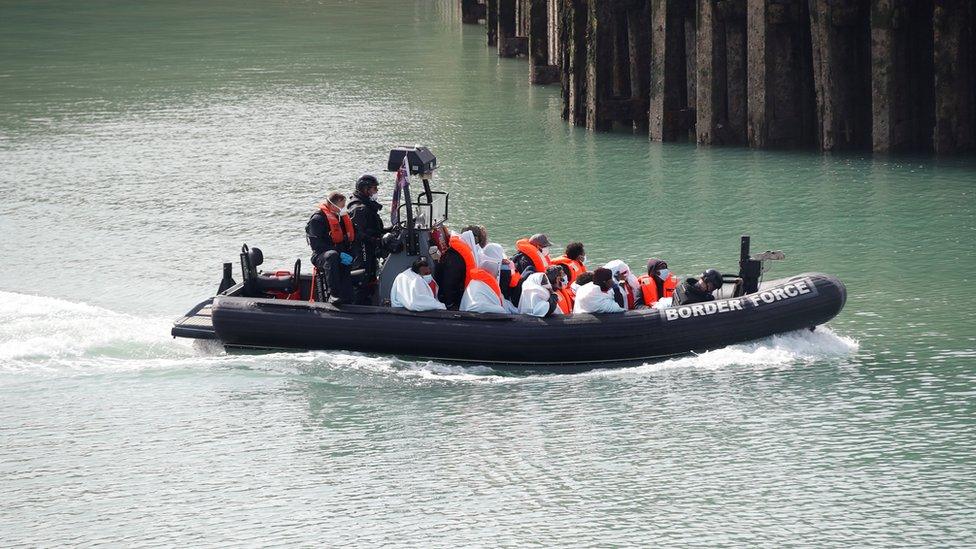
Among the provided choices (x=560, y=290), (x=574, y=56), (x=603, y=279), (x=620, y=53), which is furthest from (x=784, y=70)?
(x=603, y=279)

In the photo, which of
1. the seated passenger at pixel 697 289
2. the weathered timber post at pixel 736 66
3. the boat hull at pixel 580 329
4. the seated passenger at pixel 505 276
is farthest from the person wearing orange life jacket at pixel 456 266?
the weathered timber post at pixel 736 66

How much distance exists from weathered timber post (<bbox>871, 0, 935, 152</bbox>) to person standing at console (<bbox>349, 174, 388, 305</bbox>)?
32.0 ft

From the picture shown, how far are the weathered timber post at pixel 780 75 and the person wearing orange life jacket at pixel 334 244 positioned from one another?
9.80 metres

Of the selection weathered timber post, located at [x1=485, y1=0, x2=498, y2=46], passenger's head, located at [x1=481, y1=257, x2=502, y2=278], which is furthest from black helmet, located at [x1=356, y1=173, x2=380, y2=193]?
weathered timber post, located at [x1=485, y1=0, x2=498, y2=46]

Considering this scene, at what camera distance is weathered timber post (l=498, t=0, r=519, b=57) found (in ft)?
126

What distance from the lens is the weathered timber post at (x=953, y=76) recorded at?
2144 centimetres

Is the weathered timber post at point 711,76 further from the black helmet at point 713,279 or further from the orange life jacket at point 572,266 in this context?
the black helmet at point 713,279

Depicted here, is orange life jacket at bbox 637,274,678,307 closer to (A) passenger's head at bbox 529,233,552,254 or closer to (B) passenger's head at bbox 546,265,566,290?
(B) passenger's head at bbox 546,265,566,290

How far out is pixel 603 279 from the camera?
45.6 ft

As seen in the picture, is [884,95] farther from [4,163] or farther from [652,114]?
[4,163]

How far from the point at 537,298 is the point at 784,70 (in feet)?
34.0

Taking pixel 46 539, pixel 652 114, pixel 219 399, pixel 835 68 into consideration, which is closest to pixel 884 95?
pixel 835 68

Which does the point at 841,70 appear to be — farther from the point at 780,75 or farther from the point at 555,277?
the point at 555,277

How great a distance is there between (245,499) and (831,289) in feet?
19.8
